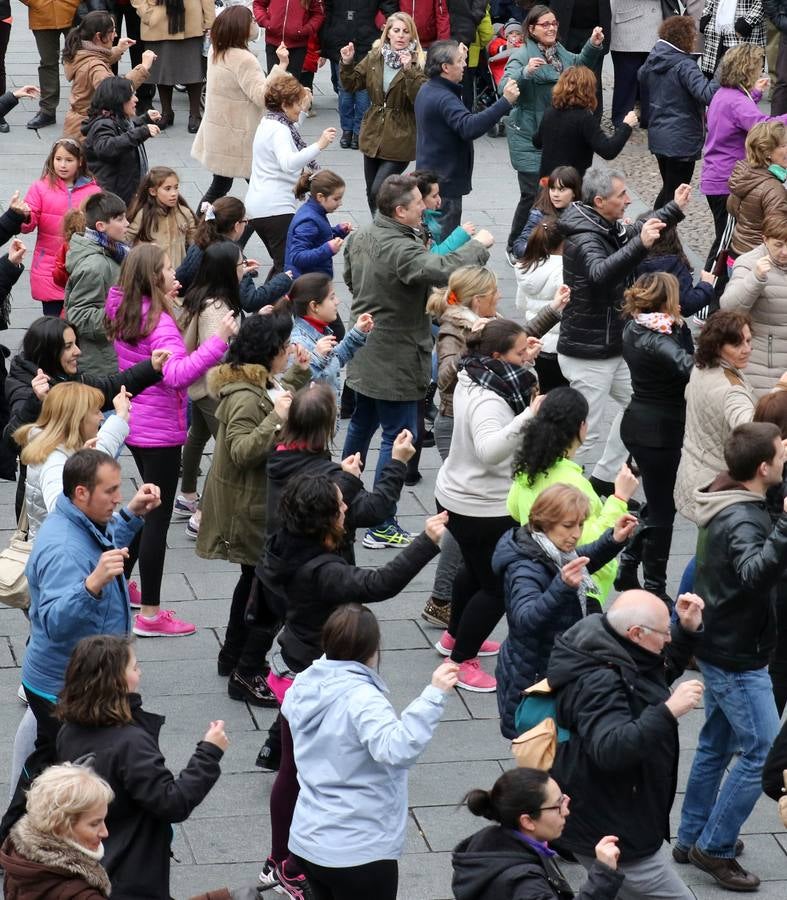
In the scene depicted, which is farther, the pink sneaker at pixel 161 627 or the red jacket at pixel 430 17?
the red jacket at pixel 430 17

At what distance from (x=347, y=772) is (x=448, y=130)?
292 inches

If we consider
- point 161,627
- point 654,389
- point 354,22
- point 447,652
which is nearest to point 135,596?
point 161,627

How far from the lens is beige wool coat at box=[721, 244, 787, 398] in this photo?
848cm

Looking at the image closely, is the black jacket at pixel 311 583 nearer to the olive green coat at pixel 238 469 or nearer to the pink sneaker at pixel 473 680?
the olive green coat at pixel 238 469

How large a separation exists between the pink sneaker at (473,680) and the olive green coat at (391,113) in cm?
604

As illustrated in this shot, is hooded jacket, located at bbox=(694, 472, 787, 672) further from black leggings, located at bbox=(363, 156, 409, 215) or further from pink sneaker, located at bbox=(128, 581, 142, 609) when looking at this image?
black leggings, located at bbox=(363, 156, 409, 215)

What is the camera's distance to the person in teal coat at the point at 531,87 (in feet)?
40.8

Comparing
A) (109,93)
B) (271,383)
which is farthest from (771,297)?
(109,93)

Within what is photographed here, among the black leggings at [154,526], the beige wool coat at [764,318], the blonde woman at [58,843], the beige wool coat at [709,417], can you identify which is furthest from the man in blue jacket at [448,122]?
the blonde woman at [58,843]

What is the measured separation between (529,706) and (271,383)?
2.54 m

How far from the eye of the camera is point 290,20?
15211 mm

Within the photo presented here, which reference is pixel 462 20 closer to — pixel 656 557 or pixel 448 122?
pixel 448 122

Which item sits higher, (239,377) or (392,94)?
(239,377)

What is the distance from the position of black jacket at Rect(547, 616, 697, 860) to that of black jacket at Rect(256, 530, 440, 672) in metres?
0.83
